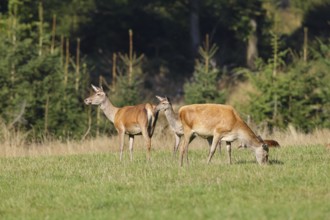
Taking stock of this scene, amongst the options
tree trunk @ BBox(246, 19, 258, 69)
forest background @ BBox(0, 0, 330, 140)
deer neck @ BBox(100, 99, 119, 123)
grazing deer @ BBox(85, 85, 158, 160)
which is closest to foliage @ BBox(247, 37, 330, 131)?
forest background @ BBox(0, 0, 330, 140)

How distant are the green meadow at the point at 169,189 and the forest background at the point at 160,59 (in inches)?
464

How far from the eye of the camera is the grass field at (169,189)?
12570 millimetres

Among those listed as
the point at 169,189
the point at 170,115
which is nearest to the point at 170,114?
the point at 170,115

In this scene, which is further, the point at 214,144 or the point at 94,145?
the point at 94,145

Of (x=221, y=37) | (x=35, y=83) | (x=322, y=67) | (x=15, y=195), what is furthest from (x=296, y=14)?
(x=15, y=195)

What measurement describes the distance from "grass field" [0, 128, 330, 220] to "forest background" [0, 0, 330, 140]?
11.5 m

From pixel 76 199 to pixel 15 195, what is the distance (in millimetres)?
1427

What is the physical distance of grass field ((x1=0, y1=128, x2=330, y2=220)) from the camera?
1257 centimetres

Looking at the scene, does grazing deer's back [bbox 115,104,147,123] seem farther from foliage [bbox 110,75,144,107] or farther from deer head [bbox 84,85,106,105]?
foliage [bbox 110,75,144,107]

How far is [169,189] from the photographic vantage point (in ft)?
47.1

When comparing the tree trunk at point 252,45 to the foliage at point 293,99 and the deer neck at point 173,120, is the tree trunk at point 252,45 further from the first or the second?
the deer neck at point 173,120

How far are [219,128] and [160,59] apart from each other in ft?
126

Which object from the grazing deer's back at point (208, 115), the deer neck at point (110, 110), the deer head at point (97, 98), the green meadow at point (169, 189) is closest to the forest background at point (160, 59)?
the deer head at point (97, 98)

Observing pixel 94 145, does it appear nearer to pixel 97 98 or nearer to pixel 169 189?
pixel 97 98
